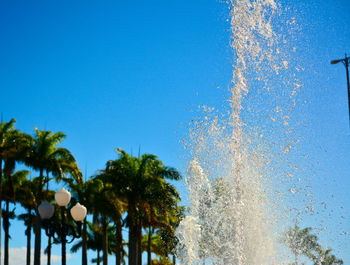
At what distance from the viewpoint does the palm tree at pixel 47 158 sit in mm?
32062

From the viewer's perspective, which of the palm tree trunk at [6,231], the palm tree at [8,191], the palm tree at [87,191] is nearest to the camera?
the palm tree at [87,191]

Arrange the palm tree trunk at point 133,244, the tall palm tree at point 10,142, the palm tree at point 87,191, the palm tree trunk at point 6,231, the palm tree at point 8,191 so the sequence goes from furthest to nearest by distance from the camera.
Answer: the palm tree trunk at point 6,231
the palm tree at point 8,191
the palm tree at point 87,191
the palm tree trunk at point 133,244
the tall palm tree at point 10,142

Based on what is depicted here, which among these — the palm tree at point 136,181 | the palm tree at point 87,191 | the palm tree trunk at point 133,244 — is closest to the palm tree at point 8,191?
the palm tree at point 87,191

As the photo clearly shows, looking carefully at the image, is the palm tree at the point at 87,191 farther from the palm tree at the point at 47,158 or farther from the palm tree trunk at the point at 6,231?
the palm tree trunk at the point at 6,231

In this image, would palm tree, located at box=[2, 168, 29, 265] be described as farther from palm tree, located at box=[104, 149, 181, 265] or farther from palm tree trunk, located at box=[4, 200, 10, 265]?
palm tree, located at box=[104, 149, 181, 265]

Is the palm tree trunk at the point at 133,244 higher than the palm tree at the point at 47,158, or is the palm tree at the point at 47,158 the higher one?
the palm tree at the point at 47,158

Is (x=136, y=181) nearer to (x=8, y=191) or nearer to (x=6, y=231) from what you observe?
(x=8, y=191)

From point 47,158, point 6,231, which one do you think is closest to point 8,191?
point 6,231

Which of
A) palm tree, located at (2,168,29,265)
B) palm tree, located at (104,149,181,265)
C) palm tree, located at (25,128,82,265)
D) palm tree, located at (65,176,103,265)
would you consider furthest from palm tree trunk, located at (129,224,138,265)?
palm tree, located at (2,168,29,265)

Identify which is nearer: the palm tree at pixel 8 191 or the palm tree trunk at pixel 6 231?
the palm tree at pixel 8 191

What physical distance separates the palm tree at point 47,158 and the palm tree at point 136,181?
341 centimetres

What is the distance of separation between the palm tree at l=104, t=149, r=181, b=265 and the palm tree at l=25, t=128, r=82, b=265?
3.41 m

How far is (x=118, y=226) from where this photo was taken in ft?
124

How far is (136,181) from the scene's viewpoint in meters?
35.2
